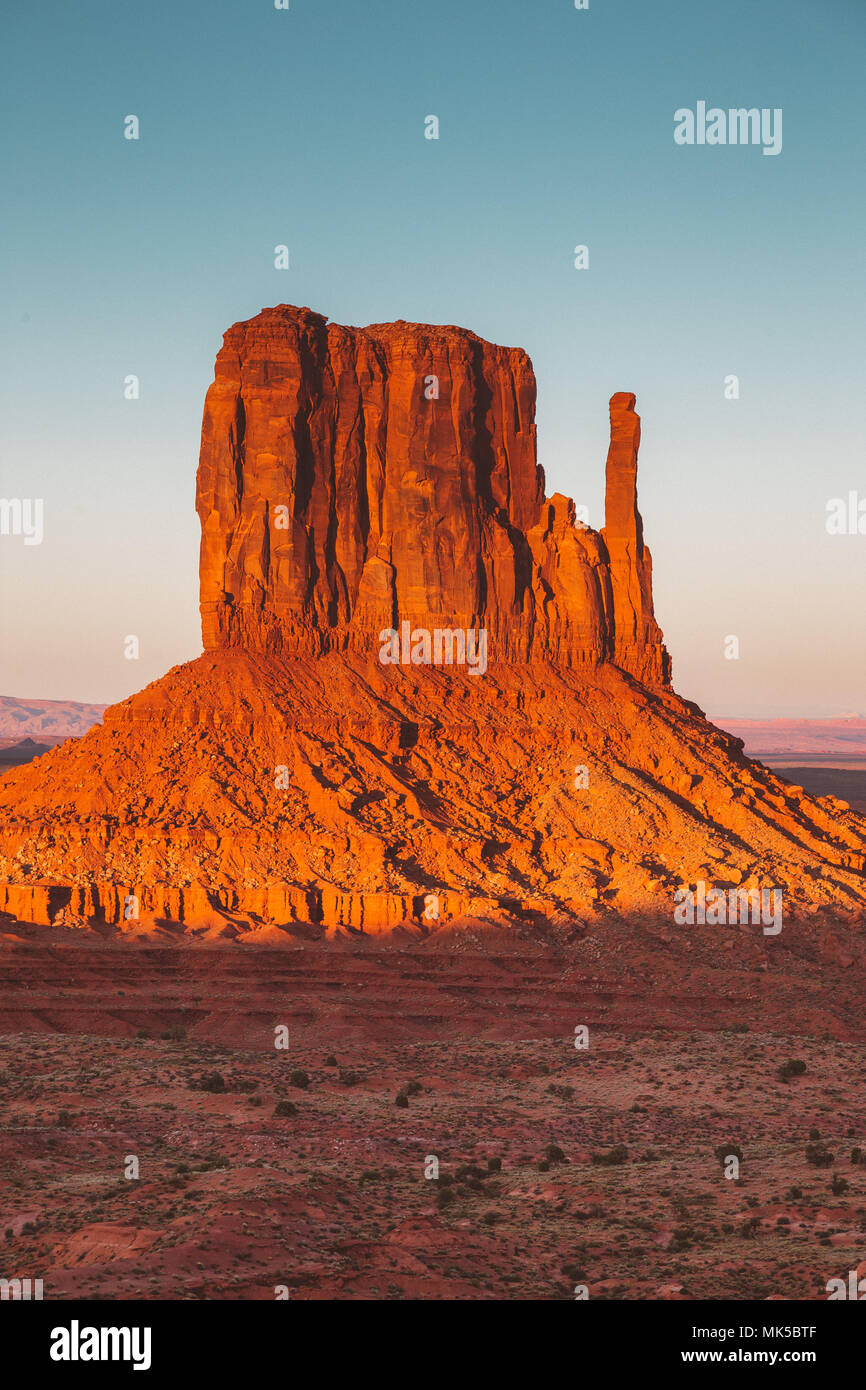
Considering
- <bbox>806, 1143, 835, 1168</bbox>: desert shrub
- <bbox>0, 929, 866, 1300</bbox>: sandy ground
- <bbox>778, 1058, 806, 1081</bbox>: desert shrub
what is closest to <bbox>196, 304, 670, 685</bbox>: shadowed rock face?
<bbox>0, 929, 866, 1300</bbox>: sandy ground

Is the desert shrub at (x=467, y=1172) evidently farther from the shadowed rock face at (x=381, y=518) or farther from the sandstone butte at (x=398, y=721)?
the shadowed rock face at (x=381, y=518)

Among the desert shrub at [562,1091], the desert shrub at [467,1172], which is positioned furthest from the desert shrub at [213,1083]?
the desert shrub at [467,1172]

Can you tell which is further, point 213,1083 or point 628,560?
point 628,560

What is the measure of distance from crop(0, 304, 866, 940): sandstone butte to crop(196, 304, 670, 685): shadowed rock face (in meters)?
0.16

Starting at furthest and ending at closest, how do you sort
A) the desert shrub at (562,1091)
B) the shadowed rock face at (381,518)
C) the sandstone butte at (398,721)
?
1. the shadowed rock face at (381,518)
2. the sandstone butte at (398,721)
3. the desert shrub at (562,1091)

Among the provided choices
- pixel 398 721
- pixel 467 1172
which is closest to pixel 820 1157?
pixel 467 1172

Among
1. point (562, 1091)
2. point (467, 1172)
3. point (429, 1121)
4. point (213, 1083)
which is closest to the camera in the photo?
point (467, 1172)

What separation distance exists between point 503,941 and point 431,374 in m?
37.2

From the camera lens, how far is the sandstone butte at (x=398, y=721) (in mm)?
68812

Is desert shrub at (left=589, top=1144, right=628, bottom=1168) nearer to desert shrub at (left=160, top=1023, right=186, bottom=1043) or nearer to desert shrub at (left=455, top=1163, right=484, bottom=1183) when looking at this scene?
desert shrub at (left=455, top=1163, right=484, bottom=1183)

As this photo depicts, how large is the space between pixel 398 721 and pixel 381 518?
566 inches

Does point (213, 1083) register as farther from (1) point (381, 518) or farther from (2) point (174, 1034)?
(1) point (381, 518)

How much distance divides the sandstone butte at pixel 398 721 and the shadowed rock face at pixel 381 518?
0.16 meters

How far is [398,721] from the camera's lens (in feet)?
257
